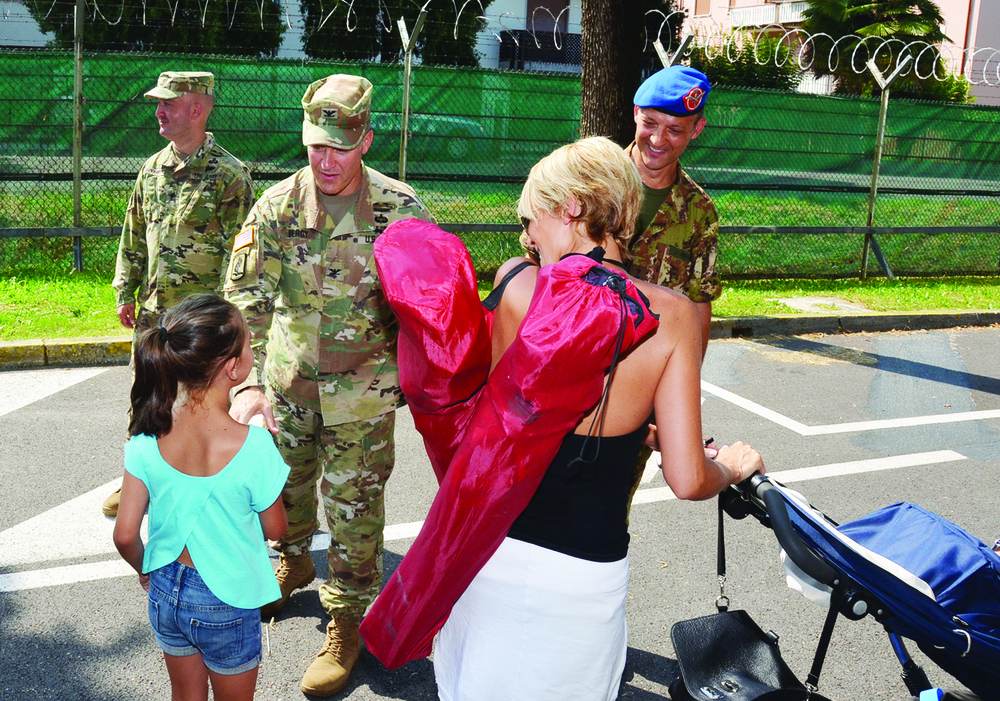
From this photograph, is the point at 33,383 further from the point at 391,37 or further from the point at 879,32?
the point at 879,32

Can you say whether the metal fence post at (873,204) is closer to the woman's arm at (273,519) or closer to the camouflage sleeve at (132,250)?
the camouflage sleeve at (132,250)

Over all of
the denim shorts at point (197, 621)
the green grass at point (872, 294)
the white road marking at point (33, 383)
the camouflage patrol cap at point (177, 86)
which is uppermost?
the camouflage patrol cap at point (177, 86)

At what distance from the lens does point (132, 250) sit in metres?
Result: 4.84

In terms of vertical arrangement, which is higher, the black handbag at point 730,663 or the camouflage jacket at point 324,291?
the camouflage jacket at point 324,291

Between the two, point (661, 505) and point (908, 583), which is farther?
point (661, 505)

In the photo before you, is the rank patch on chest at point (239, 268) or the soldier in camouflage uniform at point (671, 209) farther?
the soldier in camouflage uniform at point (671, 209)

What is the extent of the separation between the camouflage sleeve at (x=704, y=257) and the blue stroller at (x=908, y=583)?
1171mm

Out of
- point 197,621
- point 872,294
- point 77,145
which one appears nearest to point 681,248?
point 197,621

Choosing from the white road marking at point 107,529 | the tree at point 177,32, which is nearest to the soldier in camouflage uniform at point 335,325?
the white road marking at point 107,529

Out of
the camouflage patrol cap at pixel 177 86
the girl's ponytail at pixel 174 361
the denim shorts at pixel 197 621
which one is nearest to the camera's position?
the girl's ponytail at pixel 174 361

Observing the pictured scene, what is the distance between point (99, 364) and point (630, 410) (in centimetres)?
620

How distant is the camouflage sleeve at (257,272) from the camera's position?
342cm

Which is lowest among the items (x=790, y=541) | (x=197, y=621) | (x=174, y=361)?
(x=197, y=621)

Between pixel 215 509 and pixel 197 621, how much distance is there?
12.6 inches
